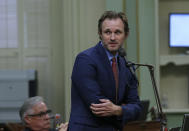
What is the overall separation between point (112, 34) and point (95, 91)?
0.80 feet

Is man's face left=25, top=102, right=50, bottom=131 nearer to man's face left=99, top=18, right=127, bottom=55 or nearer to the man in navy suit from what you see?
the man in navy suit

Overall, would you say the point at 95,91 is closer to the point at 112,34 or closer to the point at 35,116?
the point at 112,34

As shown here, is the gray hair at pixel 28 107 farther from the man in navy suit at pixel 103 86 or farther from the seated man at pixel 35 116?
the man in navy suit at pixel 103 86

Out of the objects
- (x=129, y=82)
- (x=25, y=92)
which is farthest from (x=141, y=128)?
(x=25, y=92)

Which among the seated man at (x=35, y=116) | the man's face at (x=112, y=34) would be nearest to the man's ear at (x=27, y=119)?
the seated man at (x=35, y=116)

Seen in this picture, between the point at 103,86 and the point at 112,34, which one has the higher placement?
the point at 112,34

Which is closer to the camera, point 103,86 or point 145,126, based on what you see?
A: point 103,86

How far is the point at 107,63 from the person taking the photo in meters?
2.10

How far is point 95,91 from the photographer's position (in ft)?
6.69

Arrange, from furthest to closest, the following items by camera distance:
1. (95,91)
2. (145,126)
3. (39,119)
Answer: (39,119), (145,126), (95,91)

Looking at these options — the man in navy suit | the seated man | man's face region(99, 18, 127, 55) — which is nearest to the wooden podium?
the seated man

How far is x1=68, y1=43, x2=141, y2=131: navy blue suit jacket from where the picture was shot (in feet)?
6.72

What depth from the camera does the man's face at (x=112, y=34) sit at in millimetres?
2078

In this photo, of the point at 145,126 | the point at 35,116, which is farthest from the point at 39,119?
the point at 145,126
